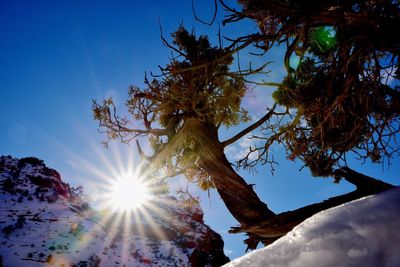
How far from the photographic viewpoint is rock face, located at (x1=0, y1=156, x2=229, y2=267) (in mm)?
12008

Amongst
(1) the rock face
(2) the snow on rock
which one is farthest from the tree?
(1) the rock face

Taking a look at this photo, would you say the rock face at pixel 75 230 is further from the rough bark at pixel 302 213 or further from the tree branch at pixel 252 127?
the rough bark at pixel 302 213

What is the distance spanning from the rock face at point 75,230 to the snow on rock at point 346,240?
330 inches

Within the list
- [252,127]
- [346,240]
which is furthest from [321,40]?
[346,240]

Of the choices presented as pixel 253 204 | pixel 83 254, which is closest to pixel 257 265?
pixel 253 204

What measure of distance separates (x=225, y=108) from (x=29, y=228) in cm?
1274

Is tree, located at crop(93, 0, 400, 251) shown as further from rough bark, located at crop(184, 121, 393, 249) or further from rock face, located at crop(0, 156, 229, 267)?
rock face, located at crop(0, 156, 229, 267)

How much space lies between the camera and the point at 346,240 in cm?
79

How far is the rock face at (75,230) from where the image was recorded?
39.4 feet

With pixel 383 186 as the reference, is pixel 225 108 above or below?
above

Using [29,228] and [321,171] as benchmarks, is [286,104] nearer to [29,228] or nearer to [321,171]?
[321,171]

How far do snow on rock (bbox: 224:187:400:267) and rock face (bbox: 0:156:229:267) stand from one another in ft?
Answer: 27.5

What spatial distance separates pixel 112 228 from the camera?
1794 cm

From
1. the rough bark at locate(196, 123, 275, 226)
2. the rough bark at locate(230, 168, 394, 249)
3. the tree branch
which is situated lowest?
the rough bark at locate(230, 168, 394, 249)
